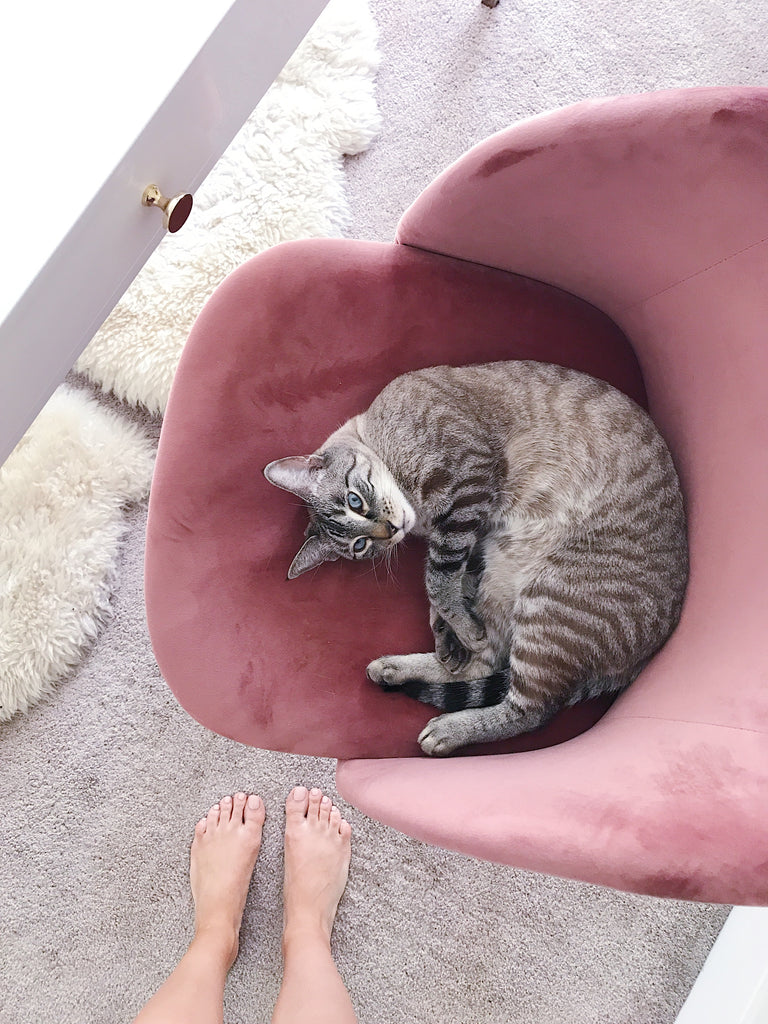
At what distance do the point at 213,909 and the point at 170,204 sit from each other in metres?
1.49

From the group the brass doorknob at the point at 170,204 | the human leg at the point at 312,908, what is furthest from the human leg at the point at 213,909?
the brass doorknob at the point at 170,204

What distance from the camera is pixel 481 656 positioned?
4.80ft

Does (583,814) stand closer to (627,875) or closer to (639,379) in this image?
(627,875)

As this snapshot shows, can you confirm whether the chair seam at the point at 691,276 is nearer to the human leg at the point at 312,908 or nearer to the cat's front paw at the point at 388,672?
the cat's front paw at the point at 388,672

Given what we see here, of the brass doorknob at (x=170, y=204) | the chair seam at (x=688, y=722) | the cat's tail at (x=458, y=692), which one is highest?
the brass doorknob at (x=170, y=204)

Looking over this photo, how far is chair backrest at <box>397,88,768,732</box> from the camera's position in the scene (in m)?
1.05

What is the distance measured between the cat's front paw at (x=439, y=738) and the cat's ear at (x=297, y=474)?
465mm

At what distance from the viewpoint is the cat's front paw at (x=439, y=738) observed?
4.37 ft

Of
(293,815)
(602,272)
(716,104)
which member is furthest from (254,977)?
(716,104)

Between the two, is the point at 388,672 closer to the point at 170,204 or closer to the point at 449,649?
the point at 449,649

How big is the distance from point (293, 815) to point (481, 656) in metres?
0.72

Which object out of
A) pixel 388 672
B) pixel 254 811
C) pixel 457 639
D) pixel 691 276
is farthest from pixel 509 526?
pixel 254 811

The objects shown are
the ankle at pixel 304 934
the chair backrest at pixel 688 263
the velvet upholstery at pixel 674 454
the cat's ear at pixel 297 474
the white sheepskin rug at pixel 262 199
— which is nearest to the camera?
the velvet upholstery at pixel 674 454

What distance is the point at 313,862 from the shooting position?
1796 millimetres
